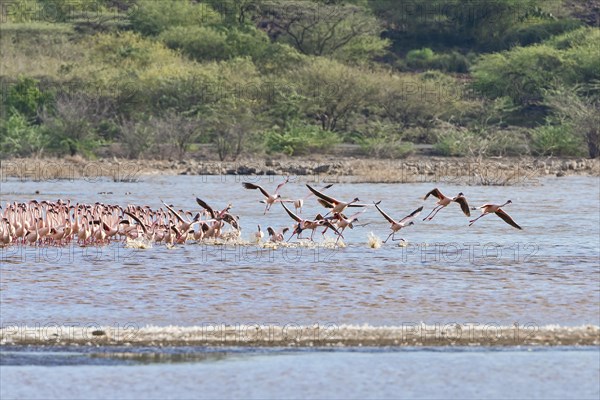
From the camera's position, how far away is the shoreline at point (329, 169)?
39.2m

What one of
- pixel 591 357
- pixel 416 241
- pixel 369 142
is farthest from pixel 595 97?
pixel 591 357

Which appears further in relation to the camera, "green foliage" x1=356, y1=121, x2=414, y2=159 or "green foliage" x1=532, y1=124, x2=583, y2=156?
"green foliage" x1=532, y1=124, x2=583, y2=156

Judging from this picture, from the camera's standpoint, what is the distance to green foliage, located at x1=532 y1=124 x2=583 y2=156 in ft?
162

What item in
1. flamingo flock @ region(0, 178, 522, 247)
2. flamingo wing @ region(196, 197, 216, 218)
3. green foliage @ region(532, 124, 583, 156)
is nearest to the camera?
flamingo wing @ region(196, 197, 216, 218)

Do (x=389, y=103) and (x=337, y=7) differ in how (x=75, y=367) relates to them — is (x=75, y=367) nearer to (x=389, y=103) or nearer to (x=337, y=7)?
(x=389, y=103)

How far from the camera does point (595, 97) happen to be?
55031 mm

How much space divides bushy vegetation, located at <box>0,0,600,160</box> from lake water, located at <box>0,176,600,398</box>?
20.4m

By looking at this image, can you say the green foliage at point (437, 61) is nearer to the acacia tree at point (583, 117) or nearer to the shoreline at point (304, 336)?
the acacia tree at point (583, 117)

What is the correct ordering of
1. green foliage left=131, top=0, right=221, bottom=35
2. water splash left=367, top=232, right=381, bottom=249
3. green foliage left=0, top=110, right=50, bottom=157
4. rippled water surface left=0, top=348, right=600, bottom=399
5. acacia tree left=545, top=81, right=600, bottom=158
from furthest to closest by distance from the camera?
green foliage left=131, top=0, right=221, bottom=35 → acacia tree left=545, top=81, right=600, bottom=158 → green foliage left=0, top=110, right=50, bottom=157 → water splash left=367, top=232, right=381, bottom=249 → rippled water surface left=0, top=348, right=600, bottom=399

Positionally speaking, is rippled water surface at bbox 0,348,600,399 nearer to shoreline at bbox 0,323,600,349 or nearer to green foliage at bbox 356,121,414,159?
shoreline at bbox 0,323,600,349

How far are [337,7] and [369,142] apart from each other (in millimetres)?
28464

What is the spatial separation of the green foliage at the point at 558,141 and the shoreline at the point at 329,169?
7.68ft

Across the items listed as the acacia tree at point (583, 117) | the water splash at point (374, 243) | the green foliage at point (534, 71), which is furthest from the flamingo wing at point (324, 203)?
the green foliage at point (534, 71)

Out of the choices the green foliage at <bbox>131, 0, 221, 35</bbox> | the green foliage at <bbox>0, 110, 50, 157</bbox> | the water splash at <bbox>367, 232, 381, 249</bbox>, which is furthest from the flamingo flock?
the green foliage at <bbox>131, 0, 221, 35</bbox>
